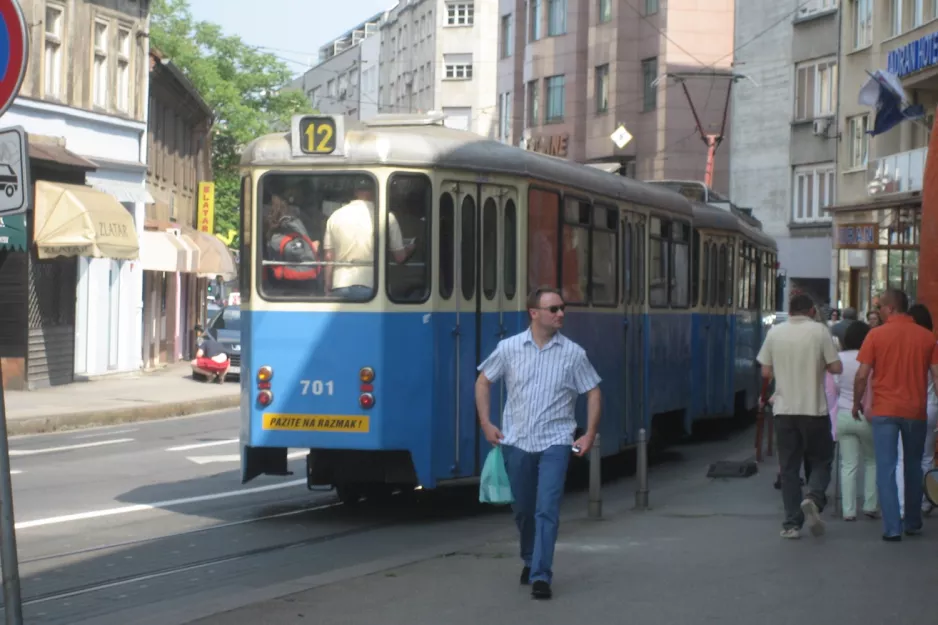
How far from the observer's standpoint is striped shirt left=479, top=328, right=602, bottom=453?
963 centimetres

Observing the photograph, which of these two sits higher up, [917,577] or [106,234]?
[106,234]

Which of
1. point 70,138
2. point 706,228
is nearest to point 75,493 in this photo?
point 706,228

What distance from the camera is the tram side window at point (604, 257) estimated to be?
54.6 feet

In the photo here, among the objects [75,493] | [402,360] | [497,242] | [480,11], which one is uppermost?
[480,11]

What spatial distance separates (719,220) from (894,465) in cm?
1097

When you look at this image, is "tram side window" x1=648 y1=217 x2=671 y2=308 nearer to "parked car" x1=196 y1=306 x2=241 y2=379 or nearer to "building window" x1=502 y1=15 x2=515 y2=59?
"parked car" x1=196 y1=306 x2=241 y2=379

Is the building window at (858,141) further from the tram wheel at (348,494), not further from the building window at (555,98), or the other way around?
the tram wheel at (348,494)

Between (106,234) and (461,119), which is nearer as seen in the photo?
Answer: (106,234)

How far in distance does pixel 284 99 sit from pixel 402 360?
205 feet

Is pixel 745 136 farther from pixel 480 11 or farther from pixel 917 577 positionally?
pixel 917 577

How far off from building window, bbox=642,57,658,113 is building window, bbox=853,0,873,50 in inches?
559

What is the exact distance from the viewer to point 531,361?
966 cm

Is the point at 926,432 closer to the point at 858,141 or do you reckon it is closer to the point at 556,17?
the point at 858,141

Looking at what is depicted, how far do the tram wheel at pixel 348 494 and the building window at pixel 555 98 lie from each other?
178 ft
